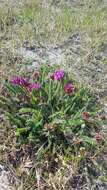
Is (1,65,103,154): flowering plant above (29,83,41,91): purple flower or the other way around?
the other way around

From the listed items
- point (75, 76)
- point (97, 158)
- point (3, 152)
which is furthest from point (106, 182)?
point (75, 76)

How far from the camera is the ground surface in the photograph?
12.9ft

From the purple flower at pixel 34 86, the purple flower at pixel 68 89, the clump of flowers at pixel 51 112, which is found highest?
the purple flower at pixel 34 86

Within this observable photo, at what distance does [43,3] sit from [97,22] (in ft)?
2.82

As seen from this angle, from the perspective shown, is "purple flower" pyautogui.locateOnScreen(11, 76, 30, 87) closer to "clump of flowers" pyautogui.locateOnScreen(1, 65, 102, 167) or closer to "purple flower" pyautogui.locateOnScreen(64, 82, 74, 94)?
"clump of flowers" pyautogui.locateOnScreen(1, 65, 102, 167)

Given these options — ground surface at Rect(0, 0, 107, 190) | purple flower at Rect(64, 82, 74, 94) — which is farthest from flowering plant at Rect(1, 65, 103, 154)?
ground surface at Rect(0, 0, 107, 190)

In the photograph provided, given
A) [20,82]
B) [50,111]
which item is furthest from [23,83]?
[50,111]

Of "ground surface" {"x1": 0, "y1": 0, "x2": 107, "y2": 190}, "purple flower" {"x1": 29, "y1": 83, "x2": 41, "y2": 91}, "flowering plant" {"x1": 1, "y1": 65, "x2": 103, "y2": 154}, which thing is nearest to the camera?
"flowering plant" {"x1": 1, "y1": 65, "x2": 103, "y2": 154}

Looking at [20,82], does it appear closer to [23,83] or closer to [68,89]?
[23,83]

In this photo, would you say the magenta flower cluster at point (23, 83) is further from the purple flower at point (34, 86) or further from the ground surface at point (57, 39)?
the ground surface at point (57, 39)

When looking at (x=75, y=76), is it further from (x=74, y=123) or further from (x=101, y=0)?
(x=101, y=0)

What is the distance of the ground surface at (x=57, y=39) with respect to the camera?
12.9 feet

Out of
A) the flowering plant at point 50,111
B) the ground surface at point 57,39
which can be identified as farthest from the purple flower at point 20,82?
the ground surface at point 57,39

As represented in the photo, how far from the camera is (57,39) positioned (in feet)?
14.5
